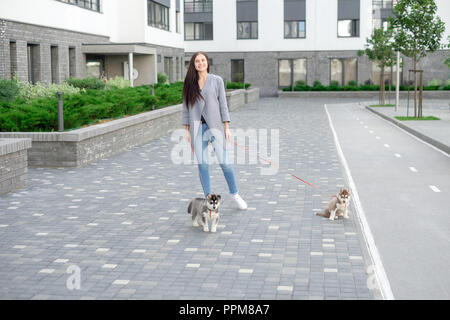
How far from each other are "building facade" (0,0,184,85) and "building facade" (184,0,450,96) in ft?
23.8

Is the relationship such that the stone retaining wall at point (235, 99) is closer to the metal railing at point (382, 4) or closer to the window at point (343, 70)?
the window at point (343, 70)

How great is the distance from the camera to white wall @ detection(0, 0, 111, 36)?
81.5ft

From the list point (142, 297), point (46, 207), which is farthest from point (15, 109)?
point (142, 297)

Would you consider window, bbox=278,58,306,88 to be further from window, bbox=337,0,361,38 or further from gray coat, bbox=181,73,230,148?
gray coat, bbox=181,73,230,148

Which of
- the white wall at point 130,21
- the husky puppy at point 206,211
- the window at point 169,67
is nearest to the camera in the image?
the husky puppy at point 206,211

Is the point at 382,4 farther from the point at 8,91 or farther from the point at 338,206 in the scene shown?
the point at 338,206

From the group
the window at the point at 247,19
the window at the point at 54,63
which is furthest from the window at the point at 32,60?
the window at the point at 247,19

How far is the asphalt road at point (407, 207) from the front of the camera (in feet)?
18.7

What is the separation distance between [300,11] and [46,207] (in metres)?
47.7

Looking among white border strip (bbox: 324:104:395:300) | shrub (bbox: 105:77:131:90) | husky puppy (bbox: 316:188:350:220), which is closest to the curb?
white border strip (bbox: 324:104:395:300)

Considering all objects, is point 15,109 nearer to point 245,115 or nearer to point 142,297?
point 142,297

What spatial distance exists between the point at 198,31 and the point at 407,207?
159ft

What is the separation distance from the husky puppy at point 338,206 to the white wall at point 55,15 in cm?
1965

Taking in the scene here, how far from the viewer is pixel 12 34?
24.8m
